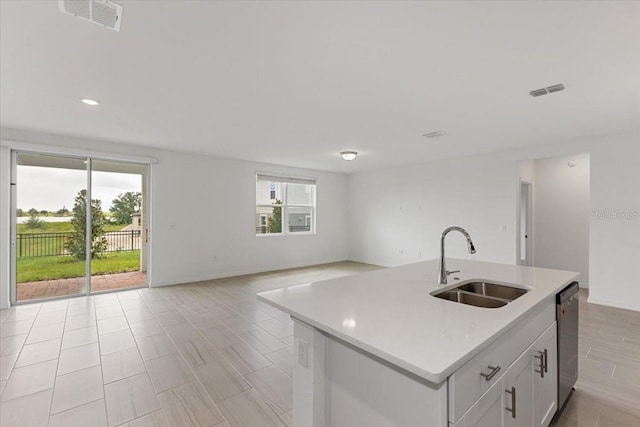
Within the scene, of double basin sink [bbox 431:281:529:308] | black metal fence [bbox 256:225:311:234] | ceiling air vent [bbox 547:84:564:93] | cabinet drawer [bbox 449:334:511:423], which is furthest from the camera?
Answer: black metal fence [bbox 256:225:311:234]

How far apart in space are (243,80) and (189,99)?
0.79 m

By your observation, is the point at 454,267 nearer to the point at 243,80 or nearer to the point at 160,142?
the point at 243,80

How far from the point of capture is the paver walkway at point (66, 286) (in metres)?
4.49

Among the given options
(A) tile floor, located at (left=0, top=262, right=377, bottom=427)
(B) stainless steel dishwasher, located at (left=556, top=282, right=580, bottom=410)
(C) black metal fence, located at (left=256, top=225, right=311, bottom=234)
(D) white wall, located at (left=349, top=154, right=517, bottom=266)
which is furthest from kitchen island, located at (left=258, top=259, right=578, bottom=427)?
(C) black metal fence, located at (left=256, top=225, right=311, bottom=234)

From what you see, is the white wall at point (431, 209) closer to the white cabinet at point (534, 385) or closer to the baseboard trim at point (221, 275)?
the baseboard trim at point (221, 275)

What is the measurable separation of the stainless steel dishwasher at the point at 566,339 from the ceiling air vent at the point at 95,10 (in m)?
3.23

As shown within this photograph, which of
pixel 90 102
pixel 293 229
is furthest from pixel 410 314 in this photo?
pixel 293 229

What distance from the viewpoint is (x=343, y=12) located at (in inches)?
66.3

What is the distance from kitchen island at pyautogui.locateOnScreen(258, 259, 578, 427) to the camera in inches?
38.7

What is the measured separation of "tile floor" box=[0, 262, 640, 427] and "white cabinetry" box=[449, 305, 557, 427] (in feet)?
1.60

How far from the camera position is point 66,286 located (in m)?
4.81

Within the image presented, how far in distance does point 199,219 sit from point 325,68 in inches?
173

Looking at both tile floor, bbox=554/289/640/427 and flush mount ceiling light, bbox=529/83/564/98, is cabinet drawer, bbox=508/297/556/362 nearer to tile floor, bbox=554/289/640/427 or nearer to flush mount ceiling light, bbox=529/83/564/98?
tile floor, bbox=554/289/640/427

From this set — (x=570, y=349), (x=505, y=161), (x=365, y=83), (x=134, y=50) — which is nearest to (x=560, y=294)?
(x=570, y=349)
